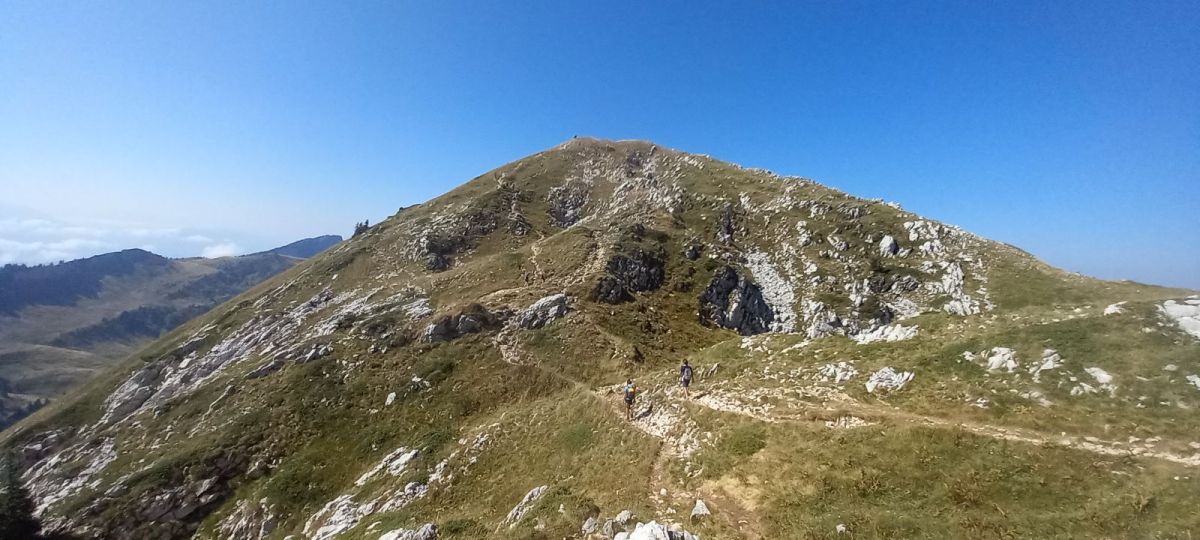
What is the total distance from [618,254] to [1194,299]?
62.8m

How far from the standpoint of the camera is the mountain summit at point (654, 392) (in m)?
21.7

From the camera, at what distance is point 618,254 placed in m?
80.6

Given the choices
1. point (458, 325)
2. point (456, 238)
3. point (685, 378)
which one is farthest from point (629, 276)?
point (456, 238)

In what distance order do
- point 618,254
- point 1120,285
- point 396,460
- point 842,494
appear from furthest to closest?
1. point 618,254
2. point 1120,285
3. point 396,460
4. point 842,494

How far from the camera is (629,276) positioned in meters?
77.8

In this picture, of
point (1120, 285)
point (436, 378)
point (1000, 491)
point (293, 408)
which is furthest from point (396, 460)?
point (1120, 285)

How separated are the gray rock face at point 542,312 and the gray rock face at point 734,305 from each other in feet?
80.4

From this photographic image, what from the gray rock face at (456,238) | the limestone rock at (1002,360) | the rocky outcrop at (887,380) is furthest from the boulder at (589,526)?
the gray rock face at (456,238)

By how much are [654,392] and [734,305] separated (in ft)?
147

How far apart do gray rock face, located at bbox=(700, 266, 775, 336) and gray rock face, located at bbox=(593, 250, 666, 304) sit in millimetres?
9496

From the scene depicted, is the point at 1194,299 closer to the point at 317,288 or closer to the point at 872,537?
→ the point at 872,537

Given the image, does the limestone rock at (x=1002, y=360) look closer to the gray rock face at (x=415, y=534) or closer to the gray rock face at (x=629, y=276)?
the gray rock face at (x=415, y=534)

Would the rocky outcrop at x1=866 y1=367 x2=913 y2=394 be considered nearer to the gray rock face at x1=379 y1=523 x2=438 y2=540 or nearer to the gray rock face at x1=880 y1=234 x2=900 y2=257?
the gray rock face at x1=379 y1=523 x2=438 y2=540

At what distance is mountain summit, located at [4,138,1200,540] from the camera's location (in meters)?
21.7
